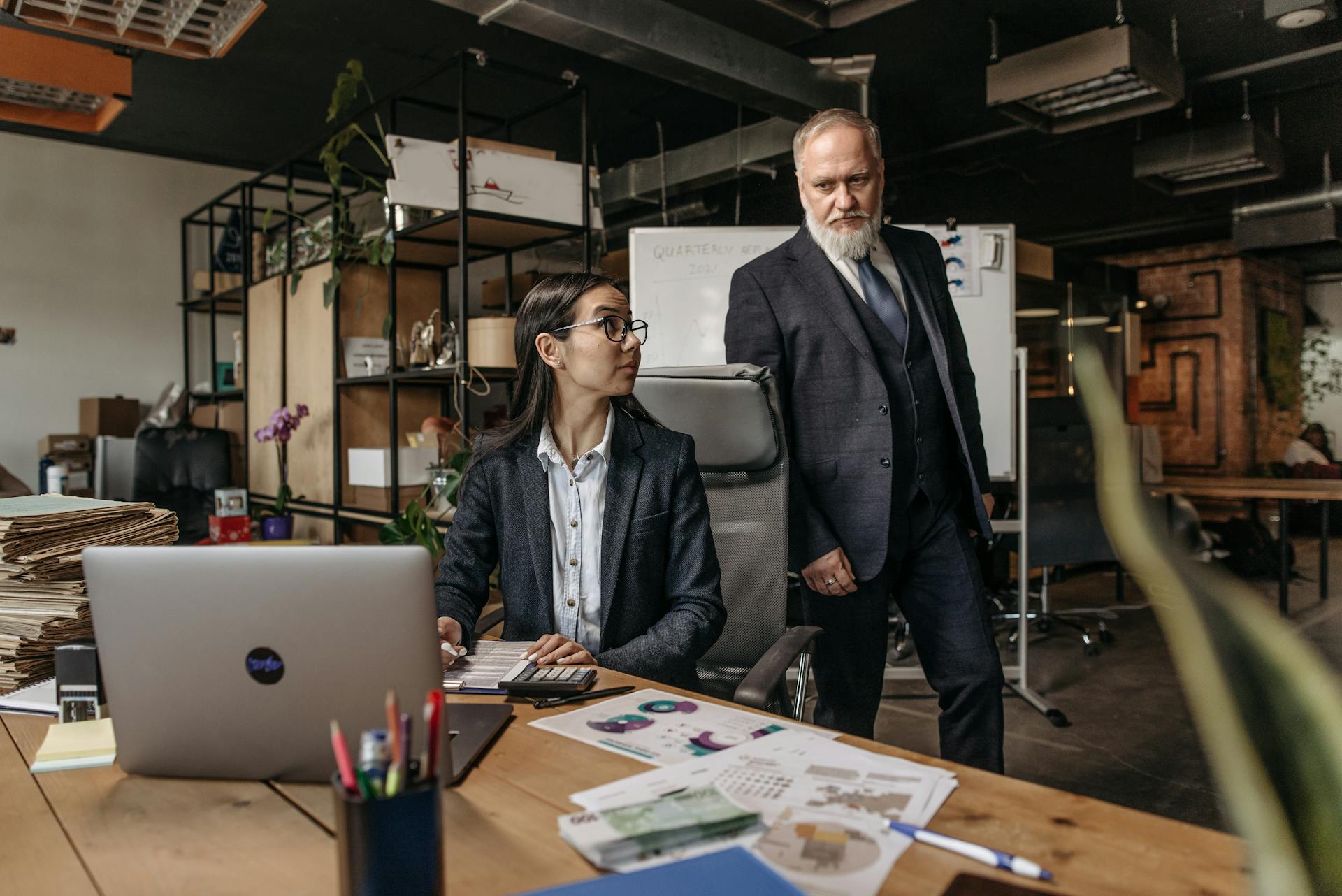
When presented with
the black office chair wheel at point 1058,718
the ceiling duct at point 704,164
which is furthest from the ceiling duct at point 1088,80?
the black office chair wheel at point 1058,718

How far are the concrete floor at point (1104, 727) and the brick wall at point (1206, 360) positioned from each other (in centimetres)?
490

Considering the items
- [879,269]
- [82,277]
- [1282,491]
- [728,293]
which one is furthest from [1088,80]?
[82,277]

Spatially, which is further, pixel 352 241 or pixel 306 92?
pixel 306 92

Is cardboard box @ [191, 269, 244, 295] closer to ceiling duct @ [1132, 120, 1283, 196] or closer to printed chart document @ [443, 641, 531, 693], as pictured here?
printed chart document @ [443, 641, 531, 693]

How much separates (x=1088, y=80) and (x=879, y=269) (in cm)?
269

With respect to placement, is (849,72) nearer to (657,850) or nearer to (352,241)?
(352,241)

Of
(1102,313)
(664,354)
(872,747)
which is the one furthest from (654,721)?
(1102,313)

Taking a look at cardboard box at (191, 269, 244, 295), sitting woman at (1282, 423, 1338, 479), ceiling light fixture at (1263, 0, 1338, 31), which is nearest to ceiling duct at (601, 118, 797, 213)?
ceiling light fixture at (1263, 0, 1338, 31)

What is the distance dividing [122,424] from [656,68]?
171 inches

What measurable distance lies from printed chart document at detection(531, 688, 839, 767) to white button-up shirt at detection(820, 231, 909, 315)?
1.13m

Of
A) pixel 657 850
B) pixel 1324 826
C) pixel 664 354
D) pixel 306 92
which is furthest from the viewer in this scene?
pixel 306 92

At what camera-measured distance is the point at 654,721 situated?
1035 millimetres

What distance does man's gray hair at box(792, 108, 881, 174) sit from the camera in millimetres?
1864

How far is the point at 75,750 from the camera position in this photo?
0.96 metres
